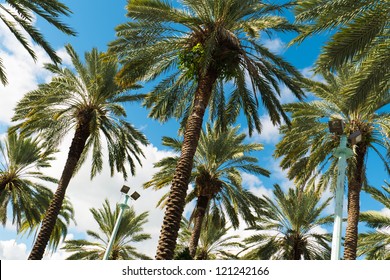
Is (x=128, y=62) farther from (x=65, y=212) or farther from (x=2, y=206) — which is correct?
(x=65, y=212)

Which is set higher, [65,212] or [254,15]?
[254,15]

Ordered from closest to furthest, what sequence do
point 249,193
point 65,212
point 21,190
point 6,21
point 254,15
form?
point 6,21 → point 254,15 → point 249,193 → point 21,190 → point 65,212

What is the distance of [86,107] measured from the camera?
59.5 ft

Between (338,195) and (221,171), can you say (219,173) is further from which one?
(338,195)

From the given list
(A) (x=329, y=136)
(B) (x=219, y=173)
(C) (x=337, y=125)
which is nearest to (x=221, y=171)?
(B) (x=219, y=173)

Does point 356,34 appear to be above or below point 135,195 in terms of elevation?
above

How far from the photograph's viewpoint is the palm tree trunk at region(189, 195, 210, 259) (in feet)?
65.1

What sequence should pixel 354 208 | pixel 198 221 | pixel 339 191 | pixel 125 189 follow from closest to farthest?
pixel 339 191
pixel 125 189
pixel 354 208
pixel 198 221

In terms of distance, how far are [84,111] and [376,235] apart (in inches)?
688

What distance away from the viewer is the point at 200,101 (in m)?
13.0

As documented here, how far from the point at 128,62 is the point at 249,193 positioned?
36.8ft

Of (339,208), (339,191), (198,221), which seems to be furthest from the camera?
(198,221)

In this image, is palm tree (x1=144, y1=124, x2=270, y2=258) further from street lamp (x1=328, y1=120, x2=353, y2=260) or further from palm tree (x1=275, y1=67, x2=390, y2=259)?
street lamp (x1=328, y1=120, x2=353, y2=260)

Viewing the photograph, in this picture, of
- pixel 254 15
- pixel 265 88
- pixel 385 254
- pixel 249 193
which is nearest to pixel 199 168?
pixel 249 193
